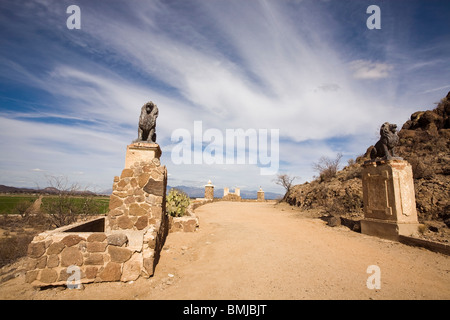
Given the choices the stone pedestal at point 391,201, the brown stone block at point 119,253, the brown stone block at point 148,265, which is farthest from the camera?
the stone pedestal at point 391,201

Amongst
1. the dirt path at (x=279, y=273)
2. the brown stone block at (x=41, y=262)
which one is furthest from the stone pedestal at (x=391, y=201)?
the brown stone block at (x=41, y=262)

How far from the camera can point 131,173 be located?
589 centimetres

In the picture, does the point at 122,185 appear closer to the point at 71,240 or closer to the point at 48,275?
the point at 71,240

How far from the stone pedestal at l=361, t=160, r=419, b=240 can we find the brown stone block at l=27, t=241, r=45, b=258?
8.72 metres

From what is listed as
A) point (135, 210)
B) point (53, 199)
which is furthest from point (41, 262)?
point (53, 199)

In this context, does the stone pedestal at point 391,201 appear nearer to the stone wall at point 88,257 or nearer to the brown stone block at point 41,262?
the stone wall at point 88,257

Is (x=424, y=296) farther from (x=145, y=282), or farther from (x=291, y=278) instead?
(x=145, y=282)

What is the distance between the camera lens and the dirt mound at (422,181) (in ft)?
27.5

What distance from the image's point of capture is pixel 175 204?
9.45 metres

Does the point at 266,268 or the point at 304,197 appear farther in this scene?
the point at 304,197

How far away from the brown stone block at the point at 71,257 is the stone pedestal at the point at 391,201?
8.14m
